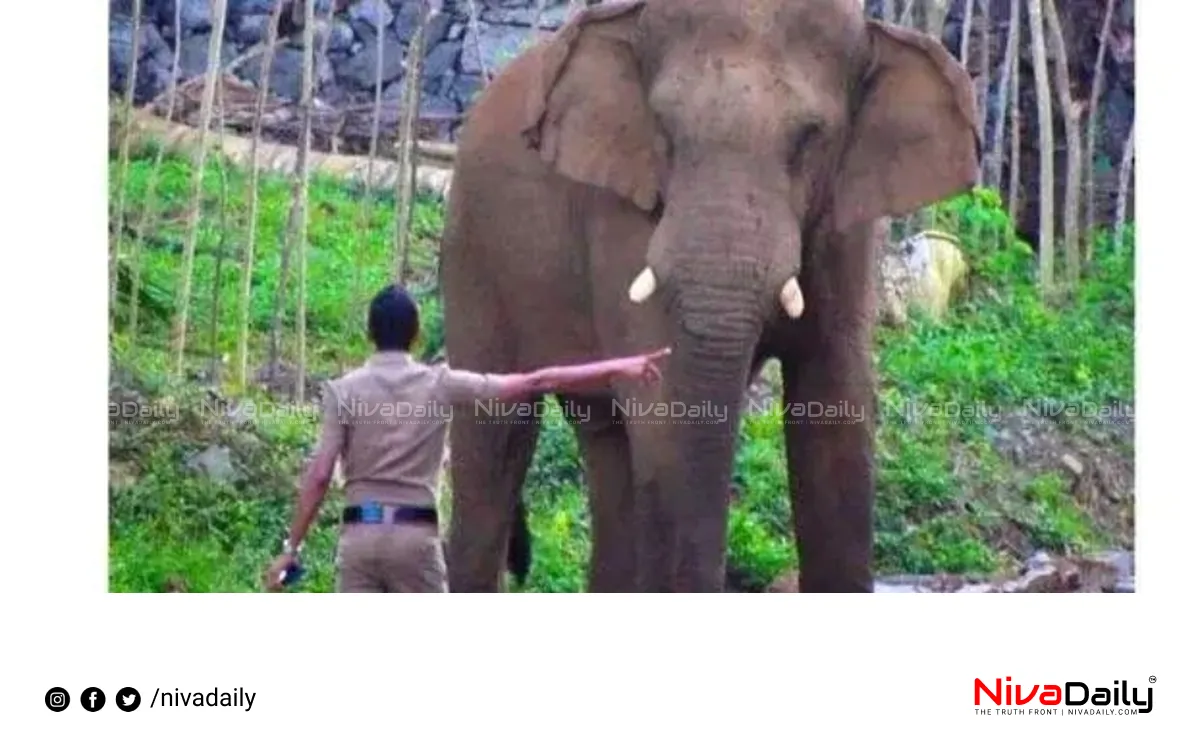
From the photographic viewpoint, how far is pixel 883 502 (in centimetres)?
1151

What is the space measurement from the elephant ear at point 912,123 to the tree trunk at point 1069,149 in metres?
1.71

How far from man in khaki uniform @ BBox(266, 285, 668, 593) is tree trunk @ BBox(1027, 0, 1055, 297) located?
8.80ft

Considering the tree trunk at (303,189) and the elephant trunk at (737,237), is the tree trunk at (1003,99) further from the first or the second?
the elephant trunk at (737,237)

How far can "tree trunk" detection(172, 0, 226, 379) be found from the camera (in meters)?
11.4

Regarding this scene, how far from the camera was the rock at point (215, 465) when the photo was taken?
11305 mm

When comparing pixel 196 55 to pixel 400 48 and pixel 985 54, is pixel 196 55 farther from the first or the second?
pixel 985 54

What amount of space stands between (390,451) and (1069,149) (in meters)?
3.11

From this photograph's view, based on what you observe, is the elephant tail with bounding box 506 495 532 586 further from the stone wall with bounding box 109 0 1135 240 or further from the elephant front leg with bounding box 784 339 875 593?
the stone wall with bounding box 109 0 1135 240

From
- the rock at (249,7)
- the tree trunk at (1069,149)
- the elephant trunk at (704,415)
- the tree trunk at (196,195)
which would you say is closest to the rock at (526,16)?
the rock at (249,7)

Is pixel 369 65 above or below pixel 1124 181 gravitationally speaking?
above
